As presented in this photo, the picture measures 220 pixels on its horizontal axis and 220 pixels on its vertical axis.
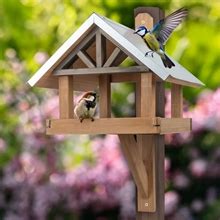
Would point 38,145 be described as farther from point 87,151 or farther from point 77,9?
point 77,9

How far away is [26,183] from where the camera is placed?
6.49 meters

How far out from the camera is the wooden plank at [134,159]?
3617mm

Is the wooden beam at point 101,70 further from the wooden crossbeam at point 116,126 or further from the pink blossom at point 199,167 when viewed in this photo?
the pink blossom at point 199,167

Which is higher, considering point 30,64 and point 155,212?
point 30,64

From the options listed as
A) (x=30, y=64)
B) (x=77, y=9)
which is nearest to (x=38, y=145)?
(x=30, y=64)

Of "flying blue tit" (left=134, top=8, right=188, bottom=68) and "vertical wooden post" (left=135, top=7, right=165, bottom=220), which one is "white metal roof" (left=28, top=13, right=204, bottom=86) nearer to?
"flying blue tit" (left=134, top=8, right=188, bottom=68)

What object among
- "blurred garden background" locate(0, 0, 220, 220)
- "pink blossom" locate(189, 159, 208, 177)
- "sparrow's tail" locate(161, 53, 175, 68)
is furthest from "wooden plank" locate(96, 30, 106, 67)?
"pink blossom" locate(189, 159, 208, 177)

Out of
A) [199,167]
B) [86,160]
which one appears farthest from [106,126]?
[86,160]

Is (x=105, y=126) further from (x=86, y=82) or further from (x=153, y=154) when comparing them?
(x=86, y=82)

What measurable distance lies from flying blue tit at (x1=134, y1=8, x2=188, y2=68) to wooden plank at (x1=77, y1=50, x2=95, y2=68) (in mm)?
242

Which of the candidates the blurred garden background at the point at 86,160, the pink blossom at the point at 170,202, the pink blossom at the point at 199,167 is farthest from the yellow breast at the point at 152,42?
the pink blossom at the point at 199,167

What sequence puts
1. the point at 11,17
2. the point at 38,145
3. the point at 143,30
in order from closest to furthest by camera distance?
the point at 143,30 < the point at 38,145 < the point at 11,17

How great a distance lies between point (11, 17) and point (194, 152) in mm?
2711

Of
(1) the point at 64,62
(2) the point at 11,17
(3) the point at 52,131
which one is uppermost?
(2) the point at 11,17
